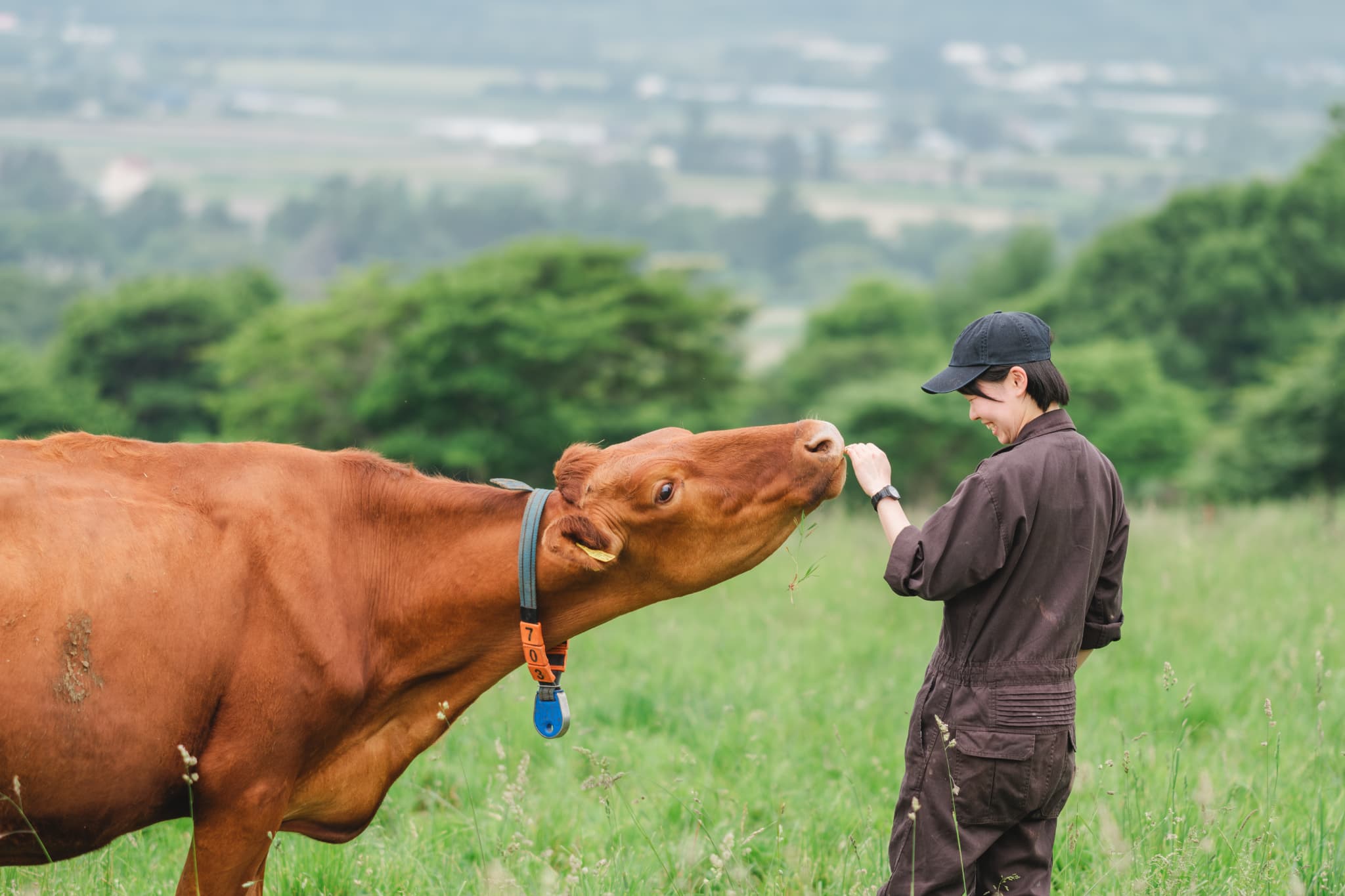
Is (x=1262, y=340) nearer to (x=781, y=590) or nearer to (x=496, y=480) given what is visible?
(x=781, y=590)

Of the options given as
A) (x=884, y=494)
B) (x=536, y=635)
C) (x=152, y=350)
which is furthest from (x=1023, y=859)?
(x=152, y=350)

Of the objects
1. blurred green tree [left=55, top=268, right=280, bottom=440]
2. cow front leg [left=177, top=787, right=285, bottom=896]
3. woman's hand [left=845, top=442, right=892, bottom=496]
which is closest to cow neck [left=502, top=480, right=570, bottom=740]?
cow front leg [left=177, top=787, right=285, bottom=896]

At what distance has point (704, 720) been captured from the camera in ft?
21.2

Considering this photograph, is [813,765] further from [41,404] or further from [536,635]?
[41,404]

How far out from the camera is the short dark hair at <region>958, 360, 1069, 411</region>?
3602 mm

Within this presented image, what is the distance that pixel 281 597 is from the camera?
12.2ft

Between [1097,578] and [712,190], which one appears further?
[712,190]

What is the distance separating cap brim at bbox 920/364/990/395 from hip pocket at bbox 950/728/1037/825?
0.94 m

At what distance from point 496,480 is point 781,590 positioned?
5700 mm

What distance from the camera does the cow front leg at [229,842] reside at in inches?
144

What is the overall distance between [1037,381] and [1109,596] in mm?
693

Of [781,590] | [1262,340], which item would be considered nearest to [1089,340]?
[1262,340]

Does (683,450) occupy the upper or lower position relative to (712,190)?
upper

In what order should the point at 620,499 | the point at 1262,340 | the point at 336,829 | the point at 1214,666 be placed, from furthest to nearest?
1. the point at 1262,340
2. the point at 1214,666
3. the point at 336,829
4. the point at 620,499
